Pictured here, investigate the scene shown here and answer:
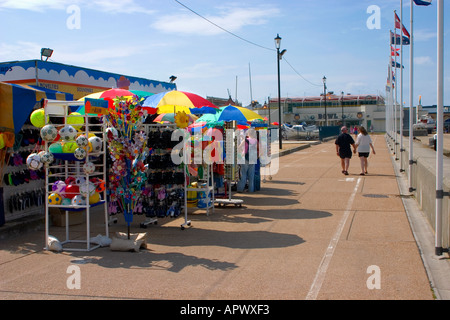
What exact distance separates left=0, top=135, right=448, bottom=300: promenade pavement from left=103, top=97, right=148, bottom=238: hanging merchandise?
3.13 feet

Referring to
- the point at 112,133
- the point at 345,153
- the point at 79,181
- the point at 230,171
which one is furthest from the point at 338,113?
the point at 79,181

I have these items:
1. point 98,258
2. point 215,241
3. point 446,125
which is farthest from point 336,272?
point 446,125

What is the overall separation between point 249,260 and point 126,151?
2.95 meters

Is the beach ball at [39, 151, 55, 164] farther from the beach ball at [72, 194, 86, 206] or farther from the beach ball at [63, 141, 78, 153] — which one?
the beach ball at [72, 194, 86, 206]

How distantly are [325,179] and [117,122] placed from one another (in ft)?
35.4

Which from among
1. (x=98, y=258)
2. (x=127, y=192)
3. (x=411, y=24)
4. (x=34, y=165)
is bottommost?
(x=98, y=258)

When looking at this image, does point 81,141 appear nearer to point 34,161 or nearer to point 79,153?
point 79,153

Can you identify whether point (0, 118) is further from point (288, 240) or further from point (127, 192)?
point (288, 240)

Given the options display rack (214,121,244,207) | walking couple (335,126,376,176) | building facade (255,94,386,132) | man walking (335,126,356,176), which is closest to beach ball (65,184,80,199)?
display rack (214,121,244,207)

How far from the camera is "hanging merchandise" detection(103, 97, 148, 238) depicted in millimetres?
8266

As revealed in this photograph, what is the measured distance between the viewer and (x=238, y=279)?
615 centimetres

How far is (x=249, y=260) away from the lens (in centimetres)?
707

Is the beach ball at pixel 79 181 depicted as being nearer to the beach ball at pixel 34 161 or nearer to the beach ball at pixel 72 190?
the beach ball at pixel 72 190
